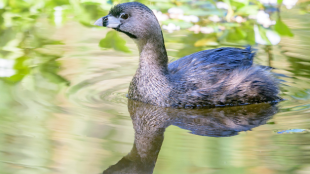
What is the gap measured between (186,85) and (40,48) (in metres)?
3.10

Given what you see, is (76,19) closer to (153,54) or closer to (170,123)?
(153,54)

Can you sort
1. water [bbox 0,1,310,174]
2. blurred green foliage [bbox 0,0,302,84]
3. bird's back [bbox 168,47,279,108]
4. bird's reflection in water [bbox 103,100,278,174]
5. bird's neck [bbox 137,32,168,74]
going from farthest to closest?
blurred green foliage [bbox 0,0,302,84] → bird's neck [bbox 137,32,168,74] → bird's back [bbox 168,47,279,108] → bird's reflection in water [bbox 103,100,278,174] → water [bbox 0,1,310,174]

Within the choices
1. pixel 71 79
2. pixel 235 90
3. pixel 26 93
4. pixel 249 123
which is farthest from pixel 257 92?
pixel 26 93

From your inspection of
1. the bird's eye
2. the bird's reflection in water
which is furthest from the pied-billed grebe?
the bird's reflection in water

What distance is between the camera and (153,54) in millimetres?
5723

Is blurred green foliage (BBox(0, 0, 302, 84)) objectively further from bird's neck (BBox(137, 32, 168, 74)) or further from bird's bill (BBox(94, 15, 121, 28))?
bird's neck (BBox(137, 32, 168, 74))

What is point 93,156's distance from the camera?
13.4 feet

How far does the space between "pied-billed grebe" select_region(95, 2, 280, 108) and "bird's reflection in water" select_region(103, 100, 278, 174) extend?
4.8 inches

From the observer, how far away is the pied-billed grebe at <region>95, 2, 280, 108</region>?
5.57m

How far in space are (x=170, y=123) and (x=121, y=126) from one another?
21.3 inches

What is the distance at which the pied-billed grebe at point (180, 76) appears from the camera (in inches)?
219

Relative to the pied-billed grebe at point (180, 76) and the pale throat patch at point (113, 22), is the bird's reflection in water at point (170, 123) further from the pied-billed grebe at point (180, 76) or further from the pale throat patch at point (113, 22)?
the pale throat patch at point (113, 22)

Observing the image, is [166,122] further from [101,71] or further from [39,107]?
[101,71]

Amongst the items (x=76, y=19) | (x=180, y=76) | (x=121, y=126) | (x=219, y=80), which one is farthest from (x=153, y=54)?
(x=76, y=19)
